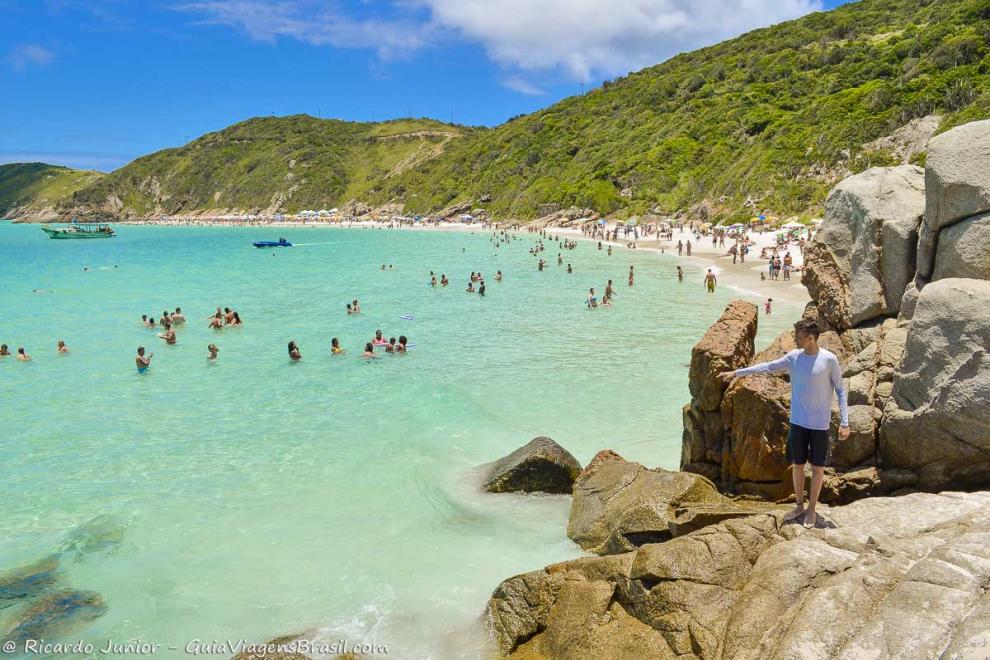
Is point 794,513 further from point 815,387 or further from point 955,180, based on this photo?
point 955,180

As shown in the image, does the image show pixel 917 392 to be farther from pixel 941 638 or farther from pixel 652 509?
pixel 941 638

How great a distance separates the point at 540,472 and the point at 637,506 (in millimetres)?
Result: 3052

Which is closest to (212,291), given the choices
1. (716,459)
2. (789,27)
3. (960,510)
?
(716,459)

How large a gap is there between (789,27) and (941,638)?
356 ft

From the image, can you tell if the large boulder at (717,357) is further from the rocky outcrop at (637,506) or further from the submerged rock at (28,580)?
the submerged rock at (28,580)

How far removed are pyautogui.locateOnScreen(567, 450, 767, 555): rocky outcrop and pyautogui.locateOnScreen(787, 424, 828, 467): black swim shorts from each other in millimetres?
679

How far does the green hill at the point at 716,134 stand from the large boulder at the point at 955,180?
44643mm

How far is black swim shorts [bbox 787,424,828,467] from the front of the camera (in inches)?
215

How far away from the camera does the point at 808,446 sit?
559 centimetres

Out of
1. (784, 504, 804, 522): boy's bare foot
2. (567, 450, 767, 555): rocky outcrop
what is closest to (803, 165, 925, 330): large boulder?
(567, 450, 767, 555): rocky outcrop

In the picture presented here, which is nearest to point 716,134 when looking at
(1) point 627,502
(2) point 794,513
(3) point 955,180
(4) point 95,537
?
(3) point 955,180

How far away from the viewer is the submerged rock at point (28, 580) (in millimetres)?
7559

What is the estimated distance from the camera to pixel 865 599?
3967 millimetres

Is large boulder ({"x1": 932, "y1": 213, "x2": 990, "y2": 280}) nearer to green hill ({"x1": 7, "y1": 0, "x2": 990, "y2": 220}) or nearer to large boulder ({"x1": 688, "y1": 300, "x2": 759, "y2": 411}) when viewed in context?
large boulder ({"x1": 688, "y1": 300, "x2": 759, "y2": 411})
